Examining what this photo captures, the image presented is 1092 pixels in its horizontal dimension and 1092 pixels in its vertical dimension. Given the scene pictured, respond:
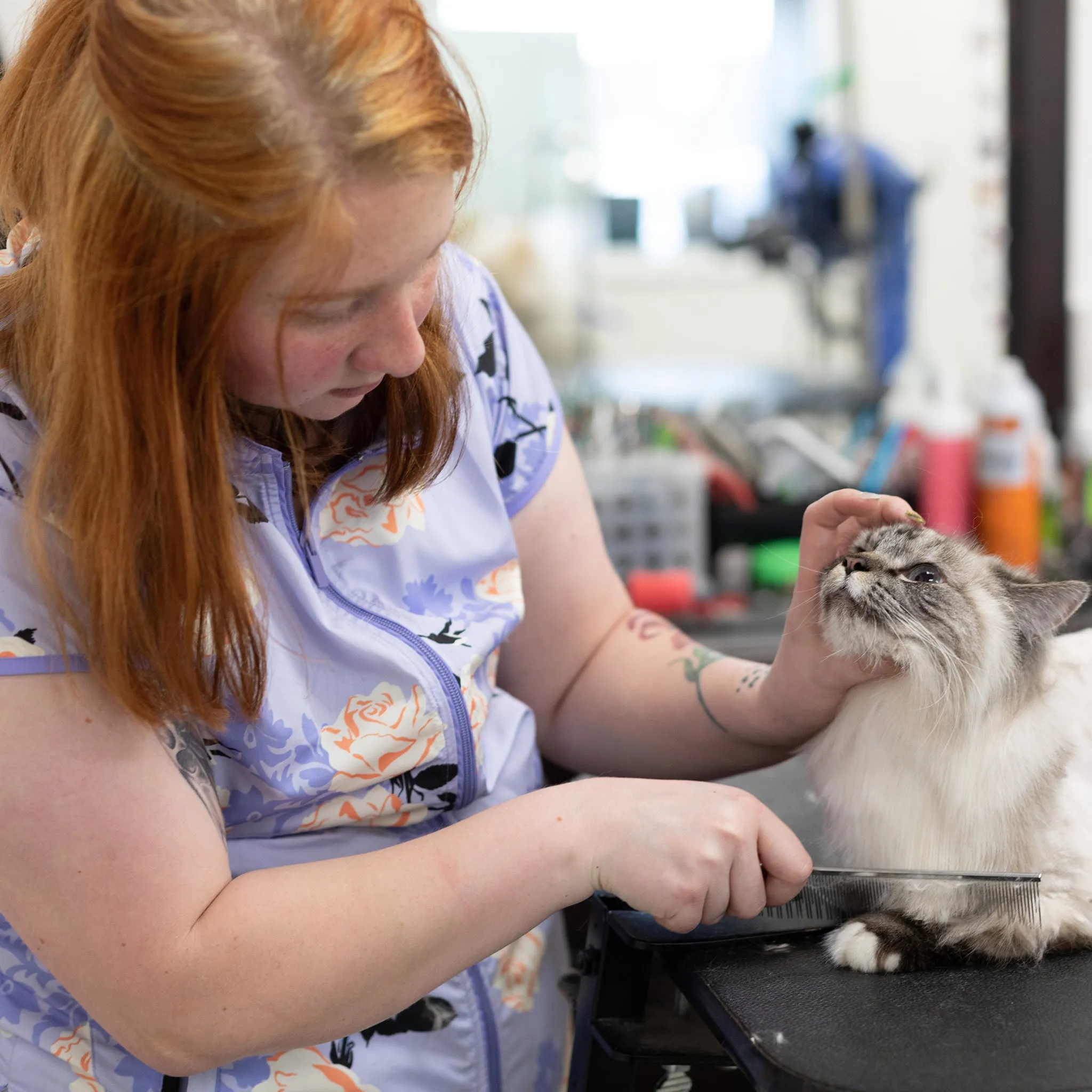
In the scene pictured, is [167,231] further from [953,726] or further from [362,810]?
[953,726]

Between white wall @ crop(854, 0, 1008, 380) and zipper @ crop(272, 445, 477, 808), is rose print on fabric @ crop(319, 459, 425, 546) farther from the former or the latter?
white wall @ crop(854, 0, 1008, 380)

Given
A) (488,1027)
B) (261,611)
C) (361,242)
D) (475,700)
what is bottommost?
(488,1027)

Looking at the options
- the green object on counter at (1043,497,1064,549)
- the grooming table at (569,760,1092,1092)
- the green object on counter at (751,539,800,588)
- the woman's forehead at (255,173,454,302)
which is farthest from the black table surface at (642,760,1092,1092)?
the green object on counter at (1043,497,1064,549)

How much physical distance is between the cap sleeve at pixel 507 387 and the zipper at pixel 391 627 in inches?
6.7

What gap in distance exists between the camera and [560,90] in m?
2.03

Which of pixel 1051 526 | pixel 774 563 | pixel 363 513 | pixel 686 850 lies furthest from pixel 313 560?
pixel 1051 526

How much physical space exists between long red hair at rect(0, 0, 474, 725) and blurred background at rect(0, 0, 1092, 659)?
1.23m

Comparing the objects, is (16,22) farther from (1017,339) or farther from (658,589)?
(1017,339)

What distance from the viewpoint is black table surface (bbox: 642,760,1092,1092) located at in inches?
22.2

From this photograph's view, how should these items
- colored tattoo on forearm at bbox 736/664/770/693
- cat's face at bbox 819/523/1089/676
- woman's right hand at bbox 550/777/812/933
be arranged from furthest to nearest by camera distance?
1. colored tattoo on forearm at bbox 736/664/770/693
2. cat's face at bbox 819/523/1089/676
3. woman's right hand at bbox 550/777/812/933

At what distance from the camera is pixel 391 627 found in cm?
77

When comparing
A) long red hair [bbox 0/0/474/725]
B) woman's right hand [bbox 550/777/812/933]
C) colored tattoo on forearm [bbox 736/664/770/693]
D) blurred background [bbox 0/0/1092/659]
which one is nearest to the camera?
long red hair [bbox 0/0/474/725]

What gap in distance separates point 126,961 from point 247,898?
7cm

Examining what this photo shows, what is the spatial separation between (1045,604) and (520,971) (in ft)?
1.52
